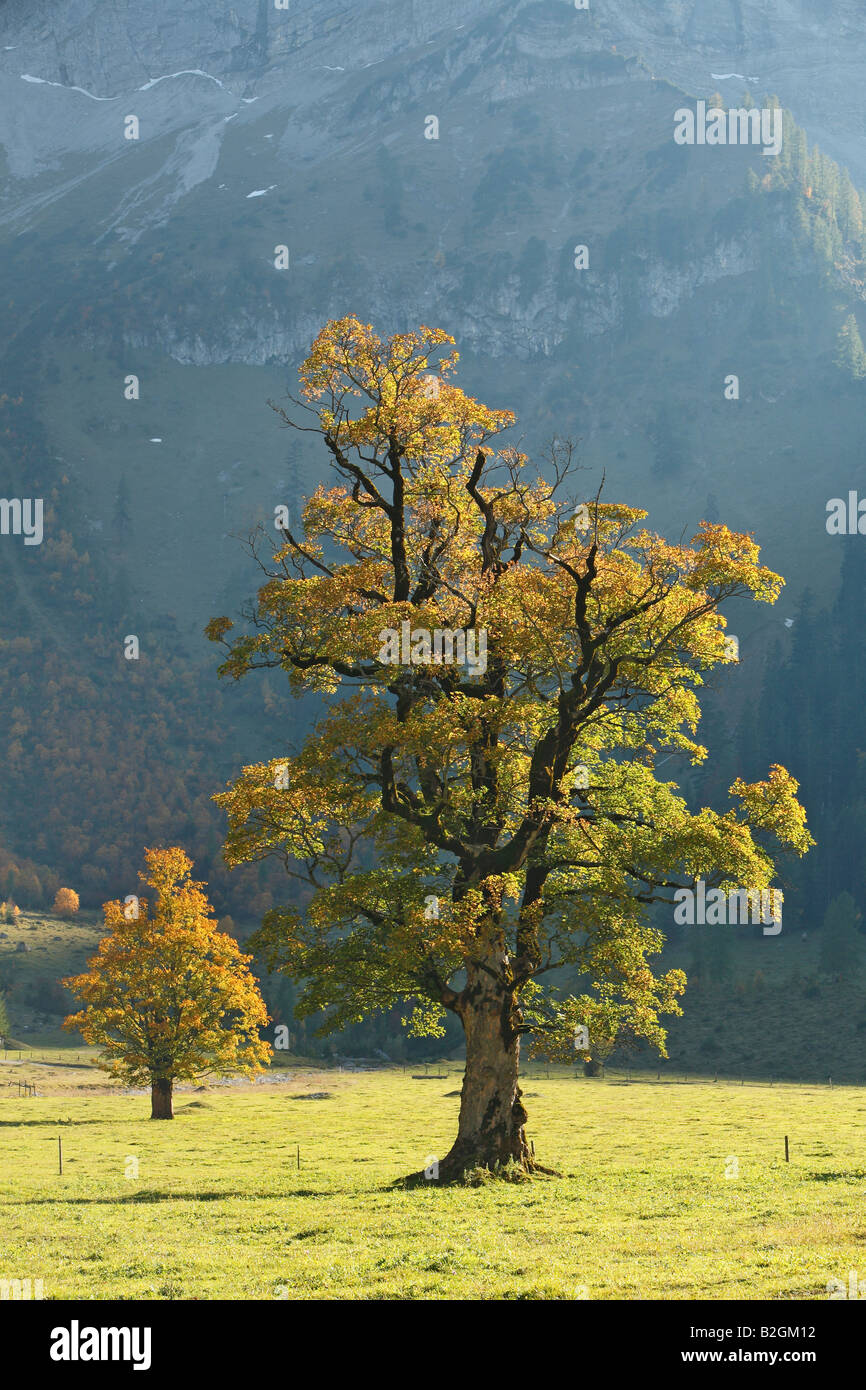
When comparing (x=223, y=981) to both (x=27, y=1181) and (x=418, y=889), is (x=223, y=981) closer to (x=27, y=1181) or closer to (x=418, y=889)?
(x=27, y=1181)

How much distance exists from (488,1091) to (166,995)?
38694 mm

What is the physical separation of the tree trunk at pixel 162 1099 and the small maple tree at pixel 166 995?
0.19 feet

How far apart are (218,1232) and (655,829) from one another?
14591 millimetres

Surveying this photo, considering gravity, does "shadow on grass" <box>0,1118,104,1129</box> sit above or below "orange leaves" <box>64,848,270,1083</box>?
below

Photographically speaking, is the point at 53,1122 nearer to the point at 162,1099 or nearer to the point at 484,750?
the point at 162,1099

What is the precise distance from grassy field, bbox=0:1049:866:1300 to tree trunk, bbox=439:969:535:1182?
1145 mm

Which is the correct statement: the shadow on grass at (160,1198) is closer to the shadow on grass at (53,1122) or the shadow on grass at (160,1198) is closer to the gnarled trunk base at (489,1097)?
the gnarled trunk base at (489,1097)

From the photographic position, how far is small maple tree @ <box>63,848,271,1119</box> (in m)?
63.0

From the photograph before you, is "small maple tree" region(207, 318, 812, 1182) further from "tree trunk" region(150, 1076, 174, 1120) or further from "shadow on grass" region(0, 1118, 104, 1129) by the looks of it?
"shadow on grass" region(0, 1118, 104, 1129)

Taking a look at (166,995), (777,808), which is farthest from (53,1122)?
(777,808)

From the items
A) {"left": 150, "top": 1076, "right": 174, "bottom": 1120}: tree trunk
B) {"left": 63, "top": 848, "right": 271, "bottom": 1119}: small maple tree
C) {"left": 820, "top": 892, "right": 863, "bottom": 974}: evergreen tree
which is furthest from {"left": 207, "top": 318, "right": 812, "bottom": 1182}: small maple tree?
{"left": 820, "top": 892, "right": 863, "bottom": 974}: evergreen tree

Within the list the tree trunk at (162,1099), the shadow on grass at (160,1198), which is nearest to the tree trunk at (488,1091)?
the shadow on grass at (160,1198)

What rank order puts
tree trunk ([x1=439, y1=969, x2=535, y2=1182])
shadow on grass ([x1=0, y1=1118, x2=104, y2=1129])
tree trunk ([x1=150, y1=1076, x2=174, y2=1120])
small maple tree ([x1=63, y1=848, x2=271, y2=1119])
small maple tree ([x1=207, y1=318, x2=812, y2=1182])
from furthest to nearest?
tree trunk ([x1=150, y1=1076, x2=174, y2=1120]), small maple tree ([x1=63, y1=848, x2=271, y2=1119]), shadow on grass ([x1=0, y1=1118, x2=104, y2=1129]), tree trunk ([x1=439, y1=969, x2=535, y2=1182]), small maple tree ([x1=207, y1=318, x2=812, y2=1182])
